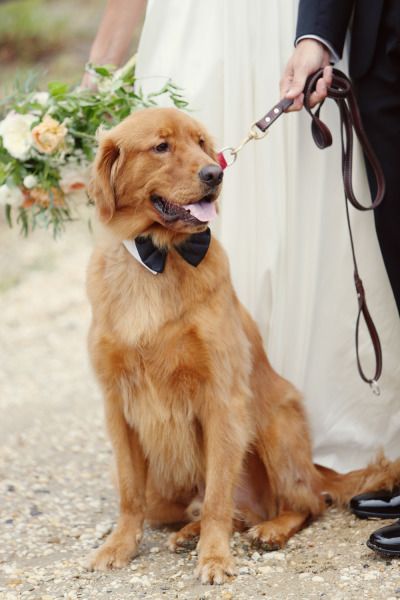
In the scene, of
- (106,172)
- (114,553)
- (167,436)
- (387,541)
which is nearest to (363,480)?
(387,541)

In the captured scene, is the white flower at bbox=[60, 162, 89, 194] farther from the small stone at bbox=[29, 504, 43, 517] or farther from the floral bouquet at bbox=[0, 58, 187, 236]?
the small stone at bbox=[29, 504, 43, 517]

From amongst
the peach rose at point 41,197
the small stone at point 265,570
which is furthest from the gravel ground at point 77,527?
the peach rose at point 41,197

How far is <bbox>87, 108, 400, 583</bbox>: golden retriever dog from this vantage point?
3191mm

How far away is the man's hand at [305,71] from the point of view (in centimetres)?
329

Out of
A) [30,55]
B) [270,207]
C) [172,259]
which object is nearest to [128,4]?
[270,207]

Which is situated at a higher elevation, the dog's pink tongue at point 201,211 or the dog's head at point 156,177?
the dog's head at point 156,177

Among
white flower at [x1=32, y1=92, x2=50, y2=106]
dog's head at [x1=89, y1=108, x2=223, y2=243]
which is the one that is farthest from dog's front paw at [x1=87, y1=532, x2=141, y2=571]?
white flower at [x1=32, y1=92, x2=50, y2=106]

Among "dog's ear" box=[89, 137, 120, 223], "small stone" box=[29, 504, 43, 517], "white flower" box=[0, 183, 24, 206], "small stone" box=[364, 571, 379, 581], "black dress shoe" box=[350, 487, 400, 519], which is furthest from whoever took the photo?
"small stone" box=[29, 504, 43, 517]

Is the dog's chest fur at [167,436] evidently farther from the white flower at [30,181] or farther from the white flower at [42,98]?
the white flower at [42,98]

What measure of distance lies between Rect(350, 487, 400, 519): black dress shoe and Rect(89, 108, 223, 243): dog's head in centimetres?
124

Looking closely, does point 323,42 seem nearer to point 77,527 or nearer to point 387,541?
point 387,541

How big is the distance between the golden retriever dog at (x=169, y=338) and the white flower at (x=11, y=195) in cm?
62

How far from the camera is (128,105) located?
12.5 feet

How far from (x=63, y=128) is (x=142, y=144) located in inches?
25.7
